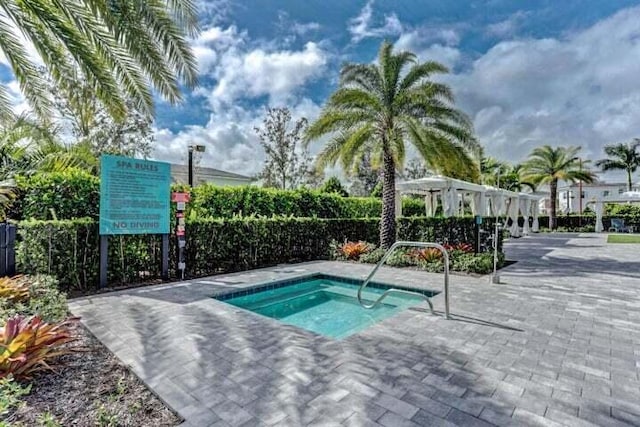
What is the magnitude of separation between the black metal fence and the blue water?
404 cm

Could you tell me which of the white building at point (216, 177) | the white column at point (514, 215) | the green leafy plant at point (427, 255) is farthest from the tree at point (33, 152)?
the white column at point (514, 215)

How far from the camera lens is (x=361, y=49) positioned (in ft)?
40.0

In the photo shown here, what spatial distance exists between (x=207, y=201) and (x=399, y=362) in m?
9.12

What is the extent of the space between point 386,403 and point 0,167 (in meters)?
11.3

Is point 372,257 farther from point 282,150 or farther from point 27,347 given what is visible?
point 282,150

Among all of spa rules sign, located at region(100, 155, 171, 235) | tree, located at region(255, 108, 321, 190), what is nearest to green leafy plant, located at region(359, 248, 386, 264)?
spa rules sign, located at region(100, 155, 171, 235)

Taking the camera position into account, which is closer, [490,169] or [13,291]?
[13,291]

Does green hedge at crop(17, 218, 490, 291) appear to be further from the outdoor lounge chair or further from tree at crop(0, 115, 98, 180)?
the outdoor lounge chair

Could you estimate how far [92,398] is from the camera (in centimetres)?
292

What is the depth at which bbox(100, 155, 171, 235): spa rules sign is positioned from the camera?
7105 millimetres

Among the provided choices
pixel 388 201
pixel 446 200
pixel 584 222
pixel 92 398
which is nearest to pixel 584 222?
pixel 584 222

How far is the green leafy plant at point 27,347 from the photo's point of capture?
10.1ft

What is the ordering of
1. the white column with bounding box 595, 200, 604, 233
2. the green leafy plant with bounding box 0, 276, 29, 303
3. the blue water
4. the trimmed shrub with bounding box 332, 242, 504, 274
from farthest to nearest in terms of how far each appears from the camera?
the white column with bounding box 595, 200, 604, 233, the trimmed shrub with bounding box 332, 242, 504, 274, the blue water, the green leafy plant with bounding box 0, 276, 29, 303

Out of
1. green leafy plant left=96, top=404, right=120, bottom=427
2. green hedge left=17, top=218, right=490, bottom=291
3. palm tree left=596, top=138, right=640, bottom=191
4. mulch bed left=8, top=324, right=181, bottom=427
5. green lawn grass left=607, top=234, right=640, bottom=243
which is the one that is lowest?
mulch bed left=8, top=324, right=181, bottom=427
